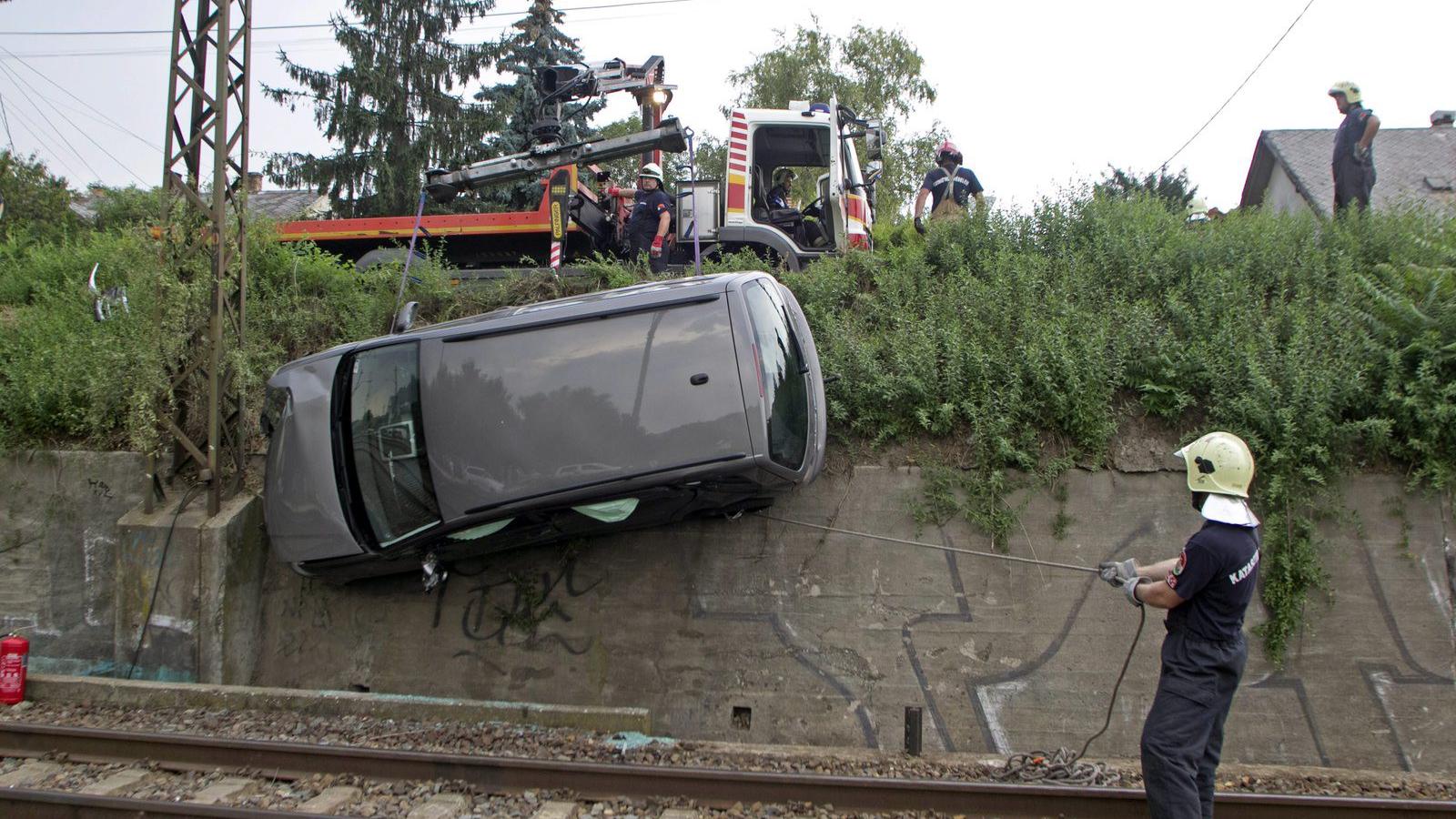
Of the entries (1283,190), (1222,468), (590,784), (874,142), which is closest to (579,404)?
(590,784)

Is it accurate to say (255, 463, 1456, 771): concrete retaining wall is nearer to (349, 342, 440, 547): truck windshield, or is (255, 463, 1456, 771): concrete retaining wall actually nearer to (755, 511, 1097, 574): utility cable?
(755, 511, 1097, 574): utility cable

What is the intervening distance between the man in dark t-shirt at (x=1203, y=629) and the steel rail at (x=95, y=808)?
13.8 ft

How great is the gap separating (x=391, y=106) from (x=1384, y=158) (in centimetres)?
2287

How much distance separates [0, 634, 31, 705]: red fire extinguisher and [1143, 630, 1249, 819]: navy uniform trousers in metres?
7.80

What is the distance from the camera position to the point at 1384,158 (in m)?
19.2

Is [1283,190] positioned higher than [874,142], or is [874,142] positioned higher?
[1283,190]

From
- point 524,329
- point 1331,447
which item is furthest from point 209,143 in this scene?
point 1331,447

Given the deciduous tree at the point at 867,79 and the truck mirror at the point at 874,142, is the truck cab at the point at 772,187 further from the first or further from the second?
the deciduous tree at the point at 867,79

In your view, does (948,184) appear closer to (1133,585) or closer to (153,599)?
(1133,585)

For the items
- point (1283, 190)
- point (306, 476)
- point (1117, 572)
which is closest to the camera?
point (1117, 572)

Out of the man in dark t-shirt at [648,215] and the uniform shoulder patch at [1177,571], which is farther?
the man in dark t-shirt at [648,215]

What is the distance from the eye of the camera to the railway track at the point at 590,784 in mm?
4848

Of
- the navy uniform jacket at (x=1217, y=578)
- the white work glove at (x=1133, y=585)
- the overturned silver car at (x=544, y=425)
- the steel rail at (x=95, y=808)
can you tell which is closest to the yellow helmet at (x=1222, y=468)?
the navy uniform jacket at (x=1217, y=578)

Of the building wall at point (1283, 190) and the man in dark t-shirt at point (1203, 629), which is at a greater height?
the building wall at point (1283, 190)
